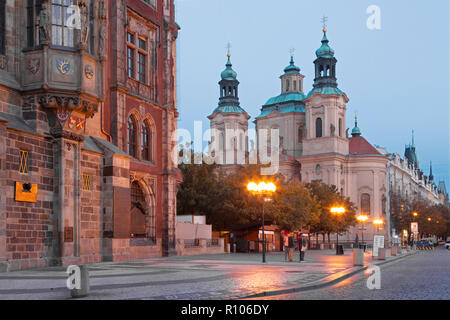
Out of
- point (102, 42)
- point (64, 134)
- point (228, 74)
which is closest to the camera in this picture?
point (64, 134)

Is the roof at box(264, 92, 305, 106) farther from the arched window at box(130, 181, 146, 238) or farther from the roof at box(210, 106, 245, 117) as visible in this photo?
the arched window at box(130, 181, 146, 238)

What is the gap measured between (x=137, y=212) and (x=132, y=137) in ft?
13.7

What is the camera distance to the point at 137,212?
33719 mm

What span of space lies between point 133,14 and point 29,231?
15.0m

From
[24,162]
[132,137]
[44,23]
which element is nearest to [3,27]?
[44,23]

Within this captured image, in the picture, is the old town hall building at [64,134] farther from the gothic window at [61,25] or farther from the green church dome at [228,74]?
the green church dome at [228,74]

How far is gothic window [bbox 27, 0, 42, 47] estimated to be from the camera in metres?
24.3

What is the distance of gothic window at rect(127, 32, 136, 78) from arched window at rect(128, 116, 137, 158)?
2509 millimetres

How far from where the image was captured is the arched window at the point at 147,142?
3455 cm

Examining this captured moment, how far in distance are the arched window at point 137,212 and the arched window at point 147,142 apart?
1742 millimetres

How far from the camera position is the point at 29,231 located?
23.3 m

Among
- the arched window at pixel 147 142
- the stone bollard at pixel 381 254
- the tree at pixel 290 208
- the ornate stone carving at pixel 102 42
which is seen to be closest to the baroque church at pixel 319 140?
the tree at pixel 290 208

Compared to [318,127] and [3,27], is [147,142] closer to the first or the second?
[3,27]
